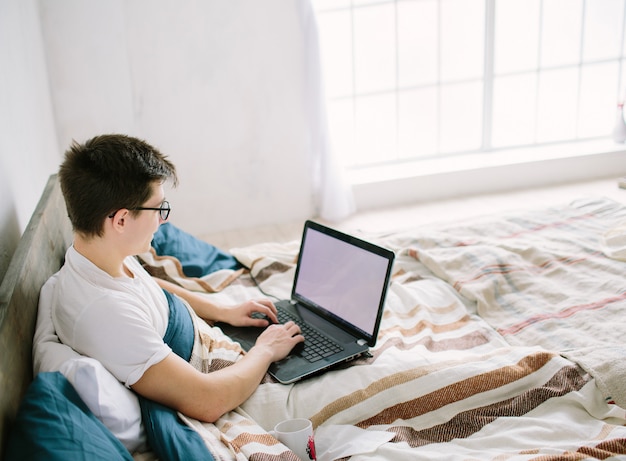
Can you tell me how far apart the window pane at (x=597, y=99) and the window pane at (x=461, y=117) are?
29.5 inches

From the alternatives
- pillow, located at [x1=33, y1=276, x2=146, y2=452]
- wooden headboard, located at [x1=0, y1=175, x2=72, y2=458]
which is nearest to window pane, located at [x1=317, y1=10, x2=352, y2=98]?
wooden headboard, located at [x1=0, y1=175, x2=72, y2=458]

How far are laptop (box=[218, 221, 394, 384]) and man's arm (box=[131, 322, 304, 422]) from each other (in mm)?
70

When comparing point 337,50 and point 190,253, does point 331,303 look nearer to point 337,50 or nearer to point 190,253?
point 190,253

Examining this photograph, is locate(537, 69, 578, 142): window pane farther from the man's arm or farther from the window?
A: the man's arm

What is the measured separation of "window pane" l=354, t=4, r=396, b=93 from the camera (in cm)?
415

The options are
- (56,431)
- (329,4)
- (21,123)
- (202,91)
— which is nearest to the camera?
(56,431)

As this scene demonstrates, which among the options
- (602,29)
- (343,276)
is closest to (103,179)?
(343,276)

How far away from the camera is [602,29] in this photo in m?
4.41

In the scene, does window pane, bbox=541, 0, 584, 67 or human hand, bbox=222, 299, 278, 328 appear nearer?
human hand, bbox=222, 299, 278, 328

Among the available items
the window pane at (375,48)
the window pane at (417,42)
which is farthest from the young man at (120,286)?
the window pane at (417,42)

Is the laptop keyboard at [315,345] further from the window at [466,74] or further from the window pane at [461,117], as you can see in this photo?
the window pane at [461,117]

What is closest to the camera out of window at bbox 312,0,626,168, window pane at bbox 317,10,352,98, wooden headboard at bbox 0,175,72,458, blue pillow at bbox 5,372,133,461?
blue pillow at bbox 5,372,133,461

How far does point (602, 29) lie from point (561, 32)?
28 cm

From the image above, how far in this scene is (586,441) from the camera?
1.35 meters
